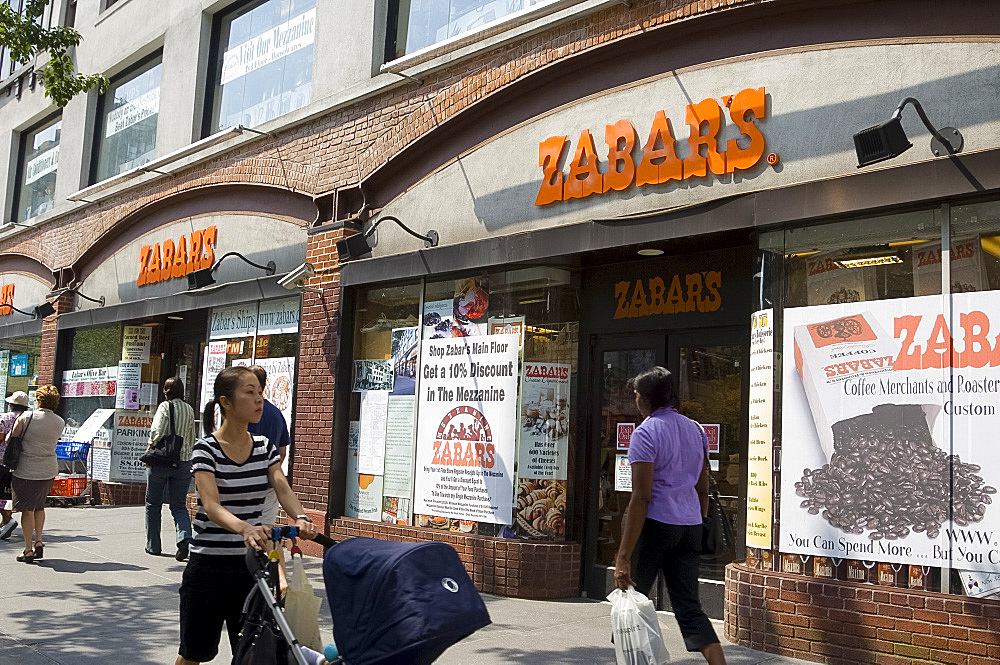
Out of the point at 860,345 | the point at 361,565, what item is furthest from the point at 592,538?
the point at 361,565

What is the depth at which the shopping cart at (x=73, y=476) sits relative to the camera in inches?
589

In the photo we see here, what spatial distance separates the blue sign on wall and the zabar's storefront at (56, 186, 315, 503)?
248 cm

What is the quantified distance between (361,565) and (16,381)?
18061mm

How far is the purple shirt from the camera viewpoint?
540 centimetres

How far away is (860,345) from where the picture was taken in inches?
257

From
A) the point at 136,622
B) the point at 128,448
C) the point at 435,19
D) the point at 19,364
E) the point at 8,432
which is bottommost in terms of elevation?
the point at 136,622

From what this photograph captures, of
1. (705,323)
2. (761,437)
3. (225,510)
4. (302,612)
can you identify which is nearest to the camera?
(302,612)

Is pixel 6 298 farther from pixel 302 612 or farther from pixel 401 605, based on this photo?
pixel 401 605

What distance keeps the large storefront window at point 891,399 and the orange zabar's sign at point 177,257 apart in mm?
8920

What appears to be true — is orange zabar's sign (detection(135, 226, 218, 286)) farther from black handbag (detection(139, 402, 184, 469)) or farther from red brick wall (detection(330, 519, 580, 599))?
red brick wall (detection(330, 519, 580, 599))

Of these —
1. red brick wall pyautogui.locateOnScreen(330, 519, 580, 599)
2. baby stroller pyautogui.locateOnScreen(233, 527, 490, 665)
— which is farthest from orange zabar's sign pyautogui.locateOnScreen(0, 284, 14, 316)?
baby stroller pyautogui.locateOnScreen(233, 527, 490, 665)

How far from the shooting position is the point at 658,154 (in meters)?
7.98

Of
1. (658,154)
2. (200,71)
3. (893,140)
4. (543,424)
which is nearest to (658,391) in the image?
(893,140)

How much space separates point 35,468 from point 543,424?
527 centimetres
